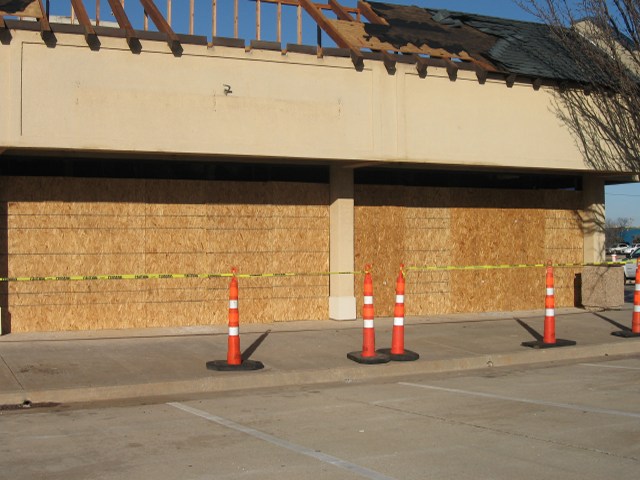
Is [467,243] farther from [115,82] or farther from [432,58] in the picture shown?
[115,82]

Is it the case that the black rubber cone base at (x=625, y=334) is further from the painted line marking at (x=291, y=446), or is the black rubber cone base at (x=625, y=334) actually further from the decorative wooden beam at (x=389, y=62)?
the painted line marking at (x=291, y=446)

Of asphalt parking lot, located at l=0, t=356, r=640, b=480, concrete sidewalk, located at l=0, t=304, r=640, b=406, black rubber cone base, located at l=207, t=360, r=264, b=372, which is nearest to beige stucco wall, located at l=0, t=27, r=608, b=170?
concrete sidewalk, located at l=0, t=304, r=640, b=406

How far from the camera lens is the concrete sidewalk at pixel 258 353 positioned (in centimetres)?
1075

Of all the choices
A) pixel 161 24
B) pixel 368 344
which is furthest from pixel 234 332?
pixel 161 24

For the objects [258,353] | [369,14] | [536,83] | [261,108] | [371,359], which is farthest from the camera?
[369,14]

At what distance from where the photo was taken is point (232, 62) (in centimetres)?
1512

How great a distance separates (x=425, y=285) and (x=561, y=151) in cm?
396

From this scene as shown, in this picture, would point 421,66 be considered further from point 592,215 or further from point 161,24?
point 592,215

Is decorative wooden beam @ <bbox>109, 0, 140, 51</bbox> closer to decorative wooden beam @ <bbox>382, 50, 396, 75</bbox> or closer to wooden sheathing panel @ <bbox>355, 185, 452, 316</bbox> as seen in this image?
decorative wooden beam @ <bbox>382, 50, 396, 75</bbox>

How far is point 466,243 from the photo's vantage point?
18.7 m

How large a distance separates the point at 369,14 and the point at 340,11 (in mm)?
783

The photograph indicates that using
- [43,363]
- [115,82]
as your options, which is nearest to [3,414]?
[43,363]

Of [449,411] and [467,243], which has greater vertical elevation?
[467,243]

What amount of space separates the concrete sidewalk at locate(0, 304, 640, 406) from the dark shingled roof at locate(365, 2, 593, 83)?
5.20m
